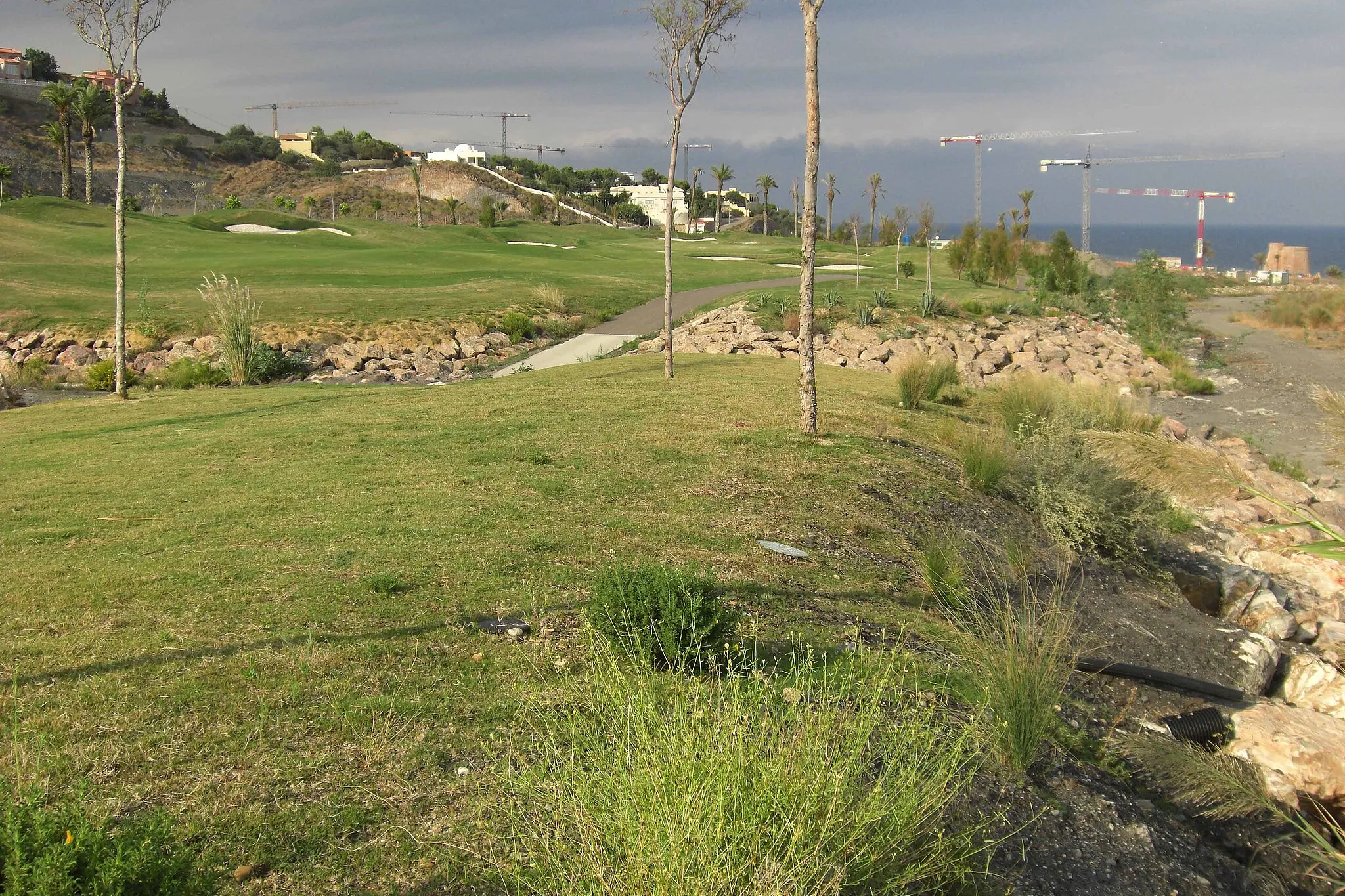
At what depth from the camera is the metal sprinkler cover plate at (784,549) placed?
345 inches

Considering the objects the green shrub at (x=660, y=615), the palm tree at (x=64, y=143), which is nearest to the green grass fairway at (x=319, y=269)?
the palm tree at (x=64, y=143)

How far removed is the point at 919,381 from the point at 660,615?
12.5 metres

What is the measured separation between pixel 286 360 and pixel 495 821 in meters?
22.2

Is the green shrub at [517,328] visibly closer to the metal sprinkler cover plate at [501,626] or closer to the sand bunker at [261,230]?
the metal sprinkler cover plate at [501,626]

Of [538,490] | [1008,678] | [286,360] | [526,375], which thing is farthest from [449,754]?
[286,360]

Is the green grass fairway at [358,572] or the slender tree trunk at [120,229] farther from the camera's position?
→ the slender tree trunk at [120,229]

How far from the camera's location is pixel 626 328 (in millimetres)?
30828

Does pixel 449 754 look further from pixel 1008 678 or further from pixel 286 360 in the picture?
pixel 286 360

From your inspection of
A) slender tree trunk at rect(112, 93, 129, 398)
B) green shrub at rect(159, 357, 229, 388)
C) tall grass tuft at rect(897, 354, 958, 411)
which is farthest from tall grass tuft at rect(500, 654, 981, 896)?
green shrub at rect(159, 357, 229, 388)

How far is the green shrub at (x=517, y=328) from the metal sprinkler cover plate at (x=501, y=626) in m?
22.9

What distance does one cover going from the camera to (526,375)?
2075 centimetres

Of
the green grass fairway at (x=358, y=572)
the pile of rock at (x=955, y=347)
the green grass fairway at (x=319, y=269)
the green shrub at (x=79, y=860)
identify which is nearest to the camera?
the green shrub at (x=79, y=860)

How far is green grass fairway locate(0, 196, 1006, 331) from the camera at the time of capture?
29.3 m

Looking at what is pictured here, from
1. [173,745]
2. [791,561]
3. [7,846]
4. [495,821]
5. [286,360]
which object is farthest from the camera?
[286,360]
